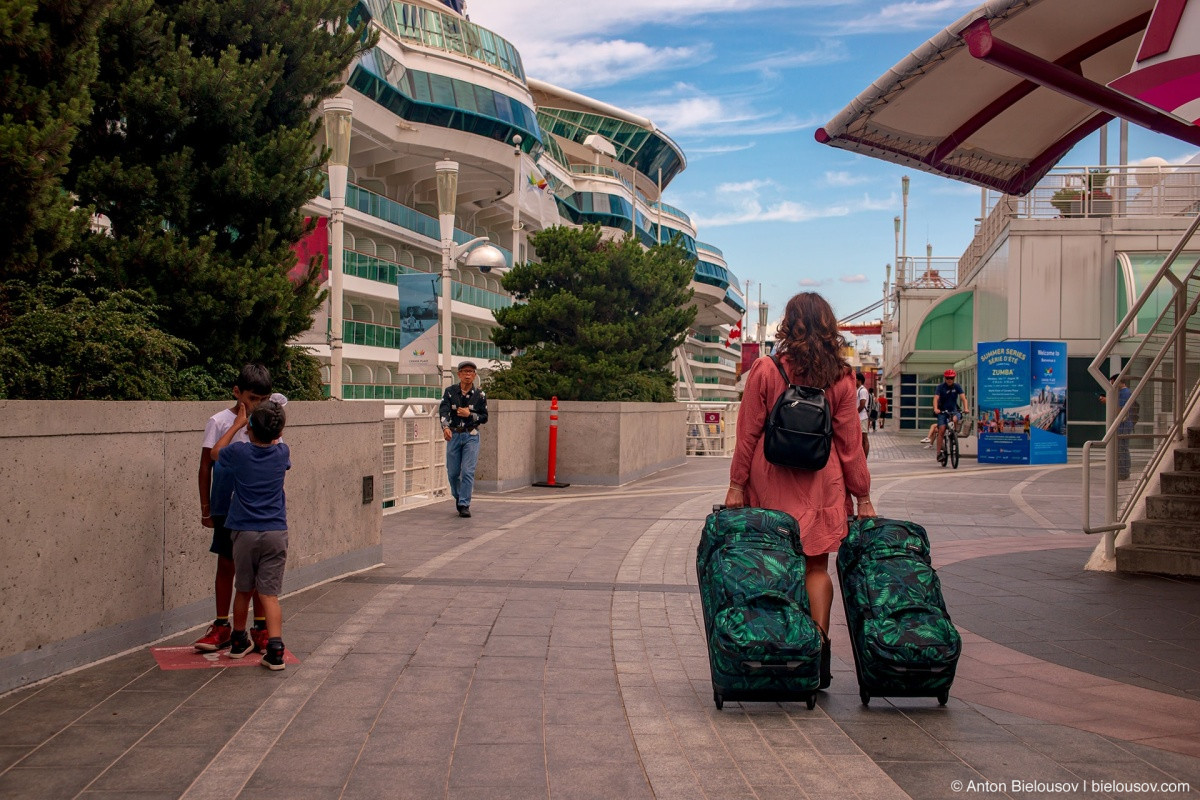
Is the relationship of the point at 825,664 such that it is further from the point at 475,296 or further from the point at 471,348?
the point at 471,348

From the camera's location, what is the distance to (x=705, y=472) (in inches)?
890

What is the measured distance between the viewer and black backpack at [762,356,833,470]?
5367 mm

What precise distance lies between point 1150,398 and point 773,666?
265 inches

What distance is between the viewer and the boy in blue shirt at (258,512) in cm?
594

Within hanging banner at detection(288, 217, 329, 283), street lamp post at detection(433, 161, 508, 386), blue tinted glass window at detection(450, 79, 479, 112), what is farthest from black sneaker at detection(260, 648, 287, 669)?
blue tinted glass window at detection(450, 79, 479, 112)

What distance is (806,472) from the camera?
18.1ft

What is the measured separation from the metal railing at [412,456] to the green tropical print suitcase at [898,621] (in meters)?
8.85

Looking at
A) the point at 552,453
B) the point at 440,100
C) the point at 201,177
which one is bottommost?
the point at 552,453

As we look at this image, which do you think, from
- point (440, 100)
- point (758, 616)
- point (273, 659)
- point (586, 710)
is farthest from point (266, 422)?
point (440, 100)

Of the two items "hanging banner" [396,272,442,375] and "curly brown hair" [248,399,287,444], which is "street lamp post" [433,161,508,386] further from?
"curly brown hair" [248,399,287,444]

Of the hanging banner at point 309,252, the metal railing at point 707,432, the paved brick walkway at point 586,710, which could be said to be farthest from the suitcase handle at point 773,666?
the metal railing at point 707,432

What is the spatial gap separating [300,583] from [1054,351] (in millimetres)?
20339

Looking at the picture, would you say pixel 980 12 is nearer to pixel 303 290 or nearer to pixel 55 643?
pixel 303 290

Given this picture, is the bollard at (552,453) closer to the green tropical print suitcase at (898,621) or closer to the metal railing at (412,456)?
the metal railing at (412,456)
